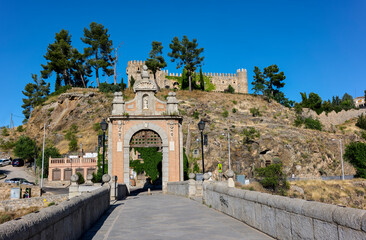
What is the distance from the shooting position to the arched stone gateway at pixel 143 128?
27.1 meters

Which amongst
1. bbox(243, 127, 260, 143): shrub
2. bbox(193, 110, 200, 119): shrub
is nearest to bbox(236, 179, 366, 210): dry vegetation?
bbox(243, 127, 260, 143): shrub

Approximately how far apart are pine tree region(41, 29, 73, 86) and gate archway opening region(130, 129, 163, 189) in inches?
1282

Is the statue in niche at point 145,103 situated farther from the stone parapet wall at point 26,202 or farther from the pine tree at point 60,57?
the pine tree at point 60,57

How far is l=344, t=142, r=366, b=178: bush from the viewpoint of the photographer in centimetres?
5127

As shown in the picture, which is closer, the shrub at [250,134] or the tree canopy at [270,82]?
the shrub at [250,134]

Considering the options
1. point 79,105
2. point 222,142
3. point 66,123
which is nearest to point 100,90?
point 79,105

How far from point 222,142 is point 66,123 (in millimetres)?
33773

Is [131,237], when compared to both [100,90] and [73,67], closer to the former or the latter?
[100,90]

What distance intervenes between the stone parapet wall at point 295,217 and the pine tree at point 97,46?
65146 mm

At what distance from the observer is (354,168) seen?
177 feet

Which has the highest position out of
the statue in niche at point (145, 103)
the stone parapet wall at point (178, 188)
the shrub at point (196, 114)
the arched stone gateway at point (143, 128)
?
the shrub at point (196, 114)

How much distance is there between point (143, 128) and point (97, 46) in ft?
163

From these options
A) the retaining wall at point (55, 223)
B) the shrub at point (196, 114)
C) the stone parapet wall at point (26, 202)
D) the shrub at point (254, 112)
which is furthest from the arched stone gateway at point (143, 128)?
the shrub at point (254, 112)

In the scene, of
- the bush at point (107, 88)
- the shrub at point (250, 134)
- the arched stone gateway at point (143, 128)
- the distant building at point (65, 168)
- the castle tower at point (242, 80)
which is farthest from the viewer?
the castle tower at point (242, 80)
